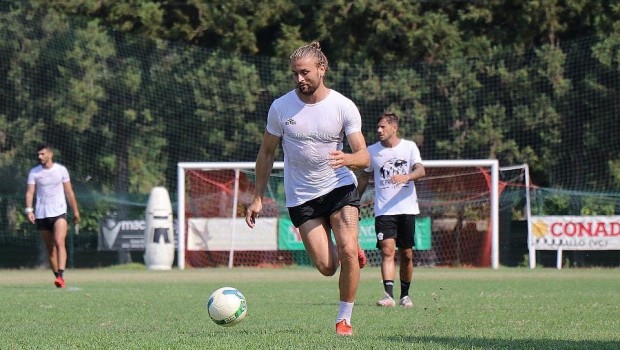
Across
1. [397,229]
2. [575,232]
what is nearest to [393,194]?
[397,229]

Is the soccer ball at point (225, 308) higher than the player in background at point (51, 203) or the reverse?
the reverse

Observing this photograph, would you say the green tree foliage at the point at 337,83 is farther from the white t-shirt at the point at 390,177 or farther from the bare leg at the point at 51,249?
the white t-shirt at the point at 390,177

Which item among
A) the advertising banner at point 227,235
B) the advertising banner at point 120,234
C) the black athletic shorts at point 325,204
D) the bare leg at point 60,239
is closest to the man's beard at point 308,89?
the black athletic shorts at point 325,204

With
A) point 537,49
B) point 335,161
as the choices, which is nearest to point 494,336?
point 335,161

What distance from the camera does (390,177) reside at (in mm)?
12914

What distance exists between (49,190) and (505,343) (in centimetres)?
1104

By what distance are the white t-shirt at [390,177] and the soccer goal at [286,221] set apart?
1319 cm

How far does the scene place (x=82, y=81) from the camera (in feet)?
99.6

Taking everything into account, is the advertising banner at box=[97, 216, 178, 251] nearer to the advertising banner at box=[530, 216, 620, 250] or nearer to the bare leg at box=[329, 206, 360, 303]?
the advertising banner at box=[530, 216, 620, 250]

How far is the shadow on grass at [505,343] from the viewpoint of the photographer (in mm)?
7191

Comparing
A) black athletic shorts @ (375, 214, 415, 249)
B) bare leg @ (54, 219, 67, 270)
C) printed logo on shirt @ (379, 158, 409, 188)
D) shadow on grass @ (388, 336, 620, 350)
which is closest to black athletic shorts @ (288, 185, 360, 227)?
shadow on grass @ (388, 336, 620, 350)

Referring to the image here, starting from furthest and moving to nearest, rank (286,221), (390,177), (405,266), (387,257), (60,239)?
(286,221), (60,239), (390,177), (387,257), (405,266)

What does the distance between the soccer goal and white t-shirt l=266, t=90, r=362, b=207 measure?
17.9 m

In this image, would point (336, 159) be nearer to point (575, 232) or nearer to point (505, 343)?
point (505, 343)
